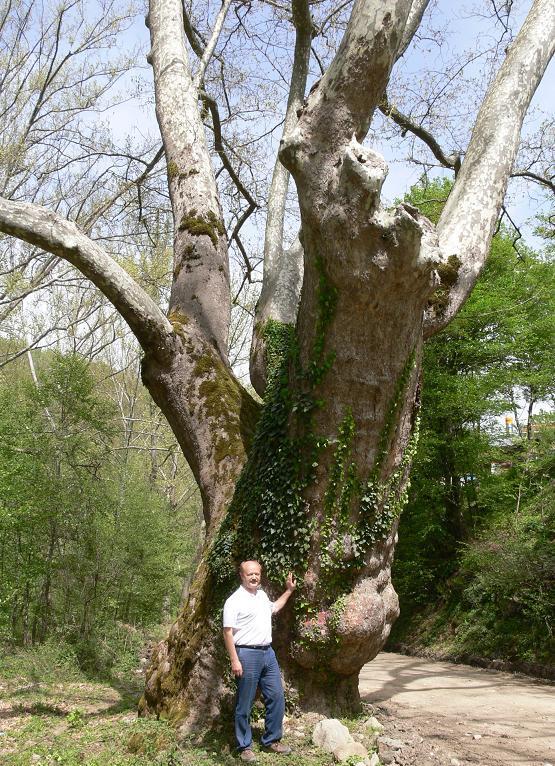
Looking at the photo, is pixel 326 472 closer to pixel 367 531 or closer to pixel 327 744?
pixel 367 531

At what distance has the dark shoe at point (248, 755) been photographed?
3887 millimetres

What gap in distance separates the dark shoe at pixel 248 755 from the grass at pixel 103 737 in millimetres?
54

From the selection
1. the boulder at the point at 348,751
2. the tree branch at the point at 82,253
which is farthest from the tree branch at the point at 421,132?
the boulder at the point at 348,751

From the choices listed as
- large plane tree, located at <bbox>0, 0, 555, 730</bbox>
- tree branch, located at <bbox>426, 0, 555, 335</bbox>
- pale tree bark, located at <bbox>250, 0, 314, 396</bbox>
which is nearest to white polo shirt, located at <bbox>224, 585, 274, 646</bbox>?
large plane tree, located at <bbox>0, 0, 555, 730</bbox>

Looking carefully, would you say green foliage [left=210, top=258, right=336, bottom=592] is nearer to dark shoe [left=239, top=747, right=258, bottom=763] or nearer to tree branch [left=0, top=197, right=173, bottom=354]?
dark shoe [left=239, top=747, right=258, bottom=763]

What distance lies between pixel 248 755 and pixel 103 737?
Result: 4.41ft

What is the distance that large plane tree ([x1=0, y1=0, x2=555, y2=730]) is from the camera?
3.56m

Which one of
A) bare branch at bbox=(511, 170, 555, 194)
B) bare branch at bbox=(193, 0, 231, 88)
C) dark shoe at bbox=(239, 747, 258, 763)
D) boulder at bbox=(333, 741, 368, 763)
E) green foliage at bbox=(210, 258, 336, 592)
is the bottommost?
dark shoe at bbox=(239, 747, 258, 763)

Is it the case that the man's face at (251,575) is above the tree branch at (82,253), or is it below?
below

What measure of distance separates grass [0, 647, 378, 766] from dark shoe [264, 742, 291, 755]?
58 mm

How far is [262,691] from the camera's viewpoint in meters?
4.26

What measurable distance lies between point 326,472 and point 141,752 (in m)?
2.16

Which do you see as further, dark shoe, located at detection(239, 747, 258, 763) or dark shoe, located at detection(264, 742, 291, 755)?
dark shoe, located at detection(264, 742, 291, 755)

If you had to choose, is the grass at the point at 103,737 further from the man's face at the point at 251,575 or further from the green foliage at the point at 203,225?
the green foliage at the point at 203,225
